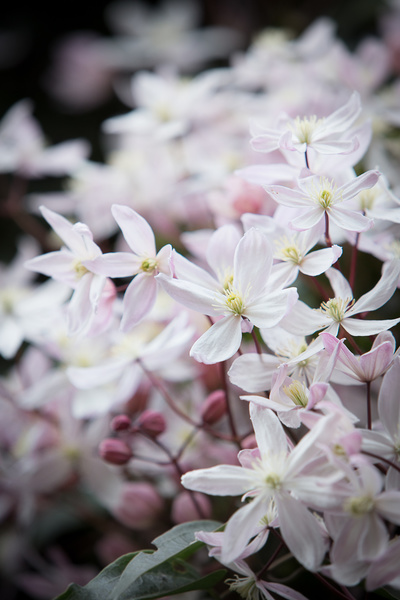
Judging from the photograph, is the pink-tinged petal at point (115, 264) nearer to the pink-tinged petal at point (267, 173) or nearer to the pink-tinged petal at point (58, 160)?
the pink-tinged petal at point (267, 173)

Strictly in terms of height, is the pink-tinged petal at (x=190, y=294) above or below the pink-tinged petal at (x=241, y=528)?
above

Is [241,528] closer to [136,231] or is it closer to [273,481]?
[273,481]

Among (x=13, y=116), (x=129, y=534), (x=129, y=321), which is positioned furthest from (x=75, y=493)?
(x=13, y=116)

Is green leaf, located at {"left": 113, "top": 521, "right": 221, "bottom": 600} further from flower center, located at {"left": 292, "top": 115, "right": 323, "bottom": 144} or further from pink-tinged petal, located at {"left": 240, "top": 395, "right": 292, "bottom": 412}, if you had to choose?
flower center, located at {"left": 292, "top": 115, "right": 323, "bottom": 144}

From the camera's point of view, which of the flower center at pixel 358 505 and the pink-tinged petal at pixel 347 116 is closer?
the flower center at pixel 358 505

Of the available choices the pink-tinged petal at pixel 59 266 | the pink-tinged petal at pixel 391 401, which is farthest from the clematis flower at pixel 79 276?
the pink-tinged petal at pixel 391 401

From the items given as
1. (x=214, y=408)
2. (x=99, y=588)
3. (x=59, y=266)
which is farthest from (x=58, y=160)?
(x=99, y=588)
